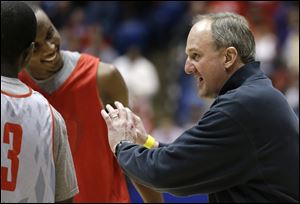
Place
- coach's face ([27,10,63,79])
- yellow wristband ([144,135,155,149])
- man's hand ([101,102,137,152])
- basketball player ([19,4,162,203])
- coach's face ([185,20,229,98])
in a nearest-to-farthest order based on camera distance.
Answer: coach's face ([185,20,229,98]) → man's hand ([101,102,137,152]) → yellow wristband ([144,135,155,149]) → coach's face ([27,10,63,79]) → basketball player ([19,4,162,203])

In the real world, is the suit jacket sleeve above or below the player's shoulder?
below

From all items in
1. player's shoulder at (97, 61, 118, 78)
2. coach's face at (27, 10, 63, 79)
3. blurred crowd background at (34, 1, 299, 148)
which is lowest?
blurred crowd background at (34, 1, 299, 148)

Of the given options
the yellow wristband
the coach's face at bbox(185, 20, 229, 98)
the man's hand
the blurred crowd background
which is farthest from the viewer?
the blurred crowd background

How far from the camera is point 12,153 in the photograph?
254cm

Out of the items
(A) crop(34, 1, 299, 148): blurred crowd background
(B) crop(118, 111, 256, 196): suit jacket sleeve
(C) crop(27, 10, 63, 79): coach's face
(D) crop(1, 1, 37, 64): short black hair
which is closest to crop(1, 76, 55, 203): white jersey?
(D) crop(1, 1, 37, 64): short black hair

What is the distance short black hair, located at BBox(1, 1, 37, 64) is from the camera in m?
2.54

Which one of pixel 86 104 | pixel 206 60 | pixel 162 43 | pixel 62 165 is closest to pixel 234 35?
pixel 206 60

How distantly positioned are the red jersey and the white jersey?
4.01 ft

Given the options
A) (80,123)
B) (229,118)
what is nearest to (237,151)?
(229,118)

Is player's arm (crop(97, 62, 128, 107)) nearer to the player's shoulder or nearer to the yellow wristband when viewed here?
the player's shoulder

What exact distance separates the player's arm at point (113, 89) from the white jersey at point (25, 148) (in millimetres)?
1220

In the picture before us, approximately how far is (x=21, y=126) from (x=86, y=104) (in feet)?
4.42

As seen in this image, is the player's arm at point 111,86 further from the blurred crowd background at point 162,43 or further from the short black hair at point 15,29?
the blurred crowd background at point 162,43

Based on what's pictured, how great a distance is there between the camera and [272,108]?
2.81m
